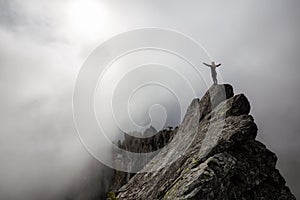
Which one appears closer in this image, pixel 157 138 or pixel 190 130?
pixel 190 130

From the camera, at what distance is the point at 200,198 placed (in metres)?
24.1

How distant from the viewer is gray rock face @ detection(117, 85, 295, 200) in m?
25.9

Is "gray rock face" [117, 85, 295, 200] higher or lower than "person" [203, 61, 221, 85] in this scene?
lower

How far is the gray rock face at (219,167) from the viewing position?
2589 cm

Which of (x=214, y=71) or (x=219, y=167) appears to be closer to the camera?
(x=219, y=167)

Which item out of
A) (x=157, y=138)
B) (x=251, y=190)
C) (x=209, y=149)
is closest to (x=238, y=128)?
(x=209, y=149)

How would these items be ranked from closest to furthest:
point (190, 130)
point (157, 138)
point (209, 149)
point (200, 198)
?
point (200, 198)
point (209, 149)
point (190, 130)
point (157, 138)

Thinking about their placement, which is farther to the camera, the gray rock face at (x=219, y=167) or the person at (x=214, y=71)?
the person at (x=214, y=71)

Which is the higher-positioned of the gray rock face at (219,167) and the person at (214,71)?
the person at (214,71)

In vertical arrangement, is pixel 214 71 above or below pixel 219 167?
above

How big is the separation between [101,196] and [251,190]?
16645 centimetres

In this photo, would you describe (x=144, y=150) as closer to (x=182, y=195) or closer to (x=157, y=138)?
(x=157, y=138)

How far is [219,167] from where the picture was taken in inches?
1062

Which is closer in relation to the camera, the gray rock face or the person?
the gray rock face
